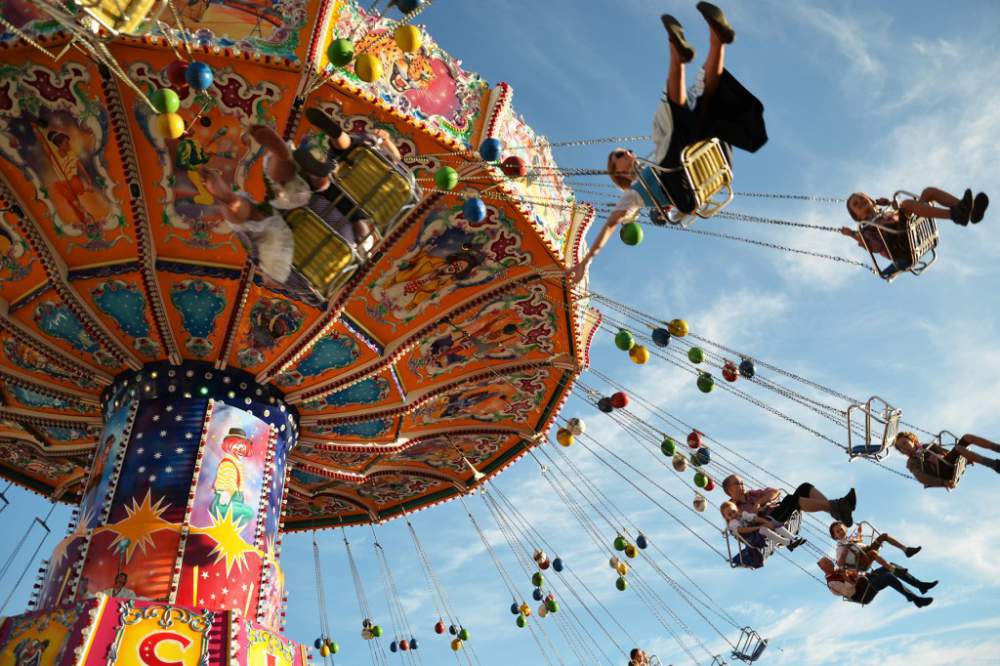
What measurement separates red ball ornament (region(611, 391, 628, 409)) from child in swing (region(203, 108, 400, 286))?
5123mm

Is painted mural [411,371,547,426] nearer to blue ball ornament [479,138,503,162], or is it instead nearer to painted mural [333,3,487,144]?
painted mural [333,3,487,144]

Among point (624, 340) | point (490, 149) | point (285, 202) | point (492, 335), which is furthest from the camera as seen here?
point (492, 335)

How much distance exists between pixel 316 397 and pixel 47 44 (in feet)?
17.5

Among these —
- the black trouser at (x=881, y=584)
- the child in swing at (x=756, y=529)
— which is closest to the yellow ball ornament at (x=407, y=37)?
the child in swing at (x=756, y=529)

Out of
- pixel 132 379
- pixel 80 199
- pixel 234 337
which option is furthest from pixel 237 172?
pixel 132 379

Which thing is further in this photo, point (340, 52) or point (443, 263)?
point (443, 263)

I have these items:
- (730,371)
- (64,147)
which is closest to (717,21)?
(730,371)

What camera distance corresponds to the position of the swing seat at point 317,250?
20.2 feet

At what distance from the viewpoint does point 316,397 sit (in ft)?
36.4

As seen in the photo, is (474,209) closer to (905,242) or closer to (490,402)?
(905,242)

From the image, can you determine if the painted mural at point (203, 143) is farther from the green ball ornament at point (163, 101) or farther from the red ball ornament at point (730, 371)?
the red ball ornament at point (730, 371)

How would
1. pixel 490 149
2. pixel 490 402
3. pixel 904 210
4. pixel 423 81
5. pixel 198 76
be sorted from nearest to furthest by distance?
1. pixel 198 76
2. pixel 490 149
3. pixel 904 210
4. pixel 423 81
5. pixel 490 402

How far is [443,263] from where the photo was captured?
975cm

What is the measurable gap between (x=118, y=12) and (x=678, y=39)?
3916mm
